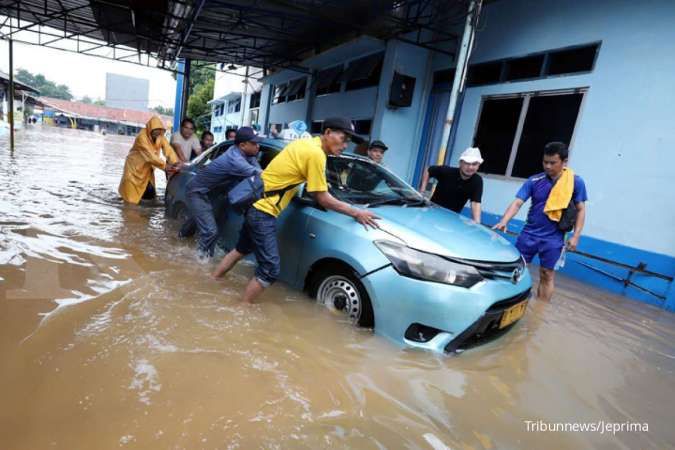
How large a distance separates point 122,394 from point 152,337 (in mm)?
Result: 573

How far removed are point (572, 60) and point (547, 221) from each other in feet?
13.5

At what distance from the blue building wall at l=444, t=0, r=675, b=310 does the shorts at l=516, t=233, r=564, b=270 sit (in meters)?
2.22

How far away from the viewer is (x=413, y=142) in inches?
387

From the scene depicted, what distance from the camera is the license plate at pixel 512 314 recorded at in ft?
9.06

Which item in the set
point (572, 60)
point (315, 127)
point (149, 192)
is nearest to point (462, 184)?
point (572, 60)

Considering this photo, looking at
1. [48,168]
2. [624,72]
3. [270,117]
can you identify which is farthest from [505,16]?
[270,117]

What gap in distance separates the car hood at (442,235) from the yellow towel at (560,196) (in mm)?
1045

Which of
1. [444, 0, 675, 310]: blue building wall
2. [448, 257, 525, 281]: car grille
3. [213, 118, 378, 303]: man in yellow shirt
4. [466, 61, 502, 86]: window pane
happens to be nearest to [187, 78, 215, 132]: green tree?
[466, 61, 502, 86]: window pane

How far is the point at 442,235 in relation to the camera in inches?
112

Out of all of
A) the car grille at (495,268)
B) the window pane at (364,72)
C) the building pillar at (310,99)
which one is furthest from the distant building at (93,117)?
the car grille at (495,268)

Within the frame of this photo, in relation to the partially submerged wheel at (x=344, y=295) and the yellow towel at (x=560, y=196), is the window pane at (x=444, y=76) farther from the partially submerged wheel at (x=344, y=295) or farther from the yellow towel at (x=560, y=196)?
the partially submerged wheel at (x=344, y=295)

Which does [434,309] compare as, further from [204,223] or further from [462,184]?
[204,223]

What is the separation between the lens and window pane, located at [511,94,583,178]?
21.6 feet

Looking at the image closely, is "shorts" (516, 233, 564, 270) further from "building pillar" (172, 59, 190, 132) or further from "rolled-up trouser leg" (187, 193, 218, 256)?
"building pillar" (172, 59, 190, 132)
